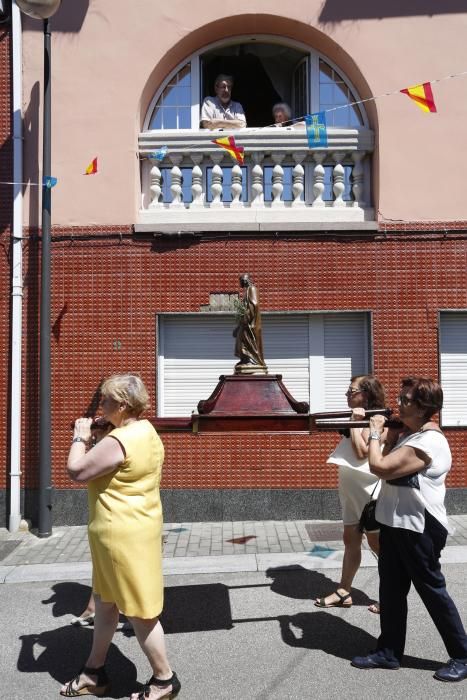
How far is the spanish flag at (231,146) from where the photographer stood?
7.64 metres

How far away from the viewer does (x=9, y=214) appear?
8.02m

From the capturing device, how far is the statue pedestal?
150 inches

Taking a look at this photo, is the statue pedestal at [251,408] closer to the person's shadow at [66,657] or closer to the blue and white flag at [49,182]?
the person's shadow at [66,657]

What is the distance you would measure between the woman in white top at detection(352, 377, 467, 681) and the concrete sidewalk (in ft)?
7.25

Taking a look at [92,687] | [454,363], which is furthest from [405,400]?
[454,363]

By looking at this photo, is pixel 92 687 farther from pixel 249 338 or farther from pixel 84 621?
pixel 249 338

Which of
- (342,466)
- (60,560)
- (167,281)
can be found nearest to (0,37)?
(167,281)

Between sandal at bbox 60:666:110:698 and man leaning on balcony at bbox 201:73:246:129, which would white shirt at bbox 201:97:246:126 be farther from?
sandal at bbox 60:666:110:698

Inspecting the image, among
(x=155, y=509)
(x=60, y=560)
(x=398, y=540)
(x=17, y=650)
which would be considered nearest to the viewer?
(x=155, y=509)

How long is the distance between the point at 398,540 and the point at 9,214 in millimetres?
6448

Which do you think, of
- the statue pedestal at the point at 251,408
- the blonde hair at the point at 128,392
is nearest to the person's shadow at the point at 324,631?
the statue pedestal at the point at 251,408

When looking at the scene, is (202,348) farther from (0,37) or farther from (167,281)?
(0,37)

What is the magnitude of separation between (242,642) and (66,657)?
1.17 m

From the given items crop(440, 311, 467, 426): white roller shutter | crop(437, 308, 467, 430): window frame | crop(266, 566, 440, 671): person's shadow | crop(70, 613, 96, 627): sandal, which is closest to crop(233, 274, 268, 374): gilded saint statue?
crop(266, 566, 440, 671): person's shadow
